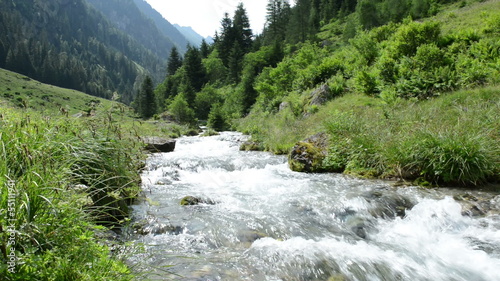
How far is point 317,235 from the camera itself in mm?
4387

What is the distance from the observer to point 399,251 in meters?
3.92

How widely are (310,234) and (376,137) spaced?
4.94 metres

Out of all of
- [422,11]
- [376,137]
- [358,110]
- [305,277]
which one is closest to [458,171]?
[376,137]

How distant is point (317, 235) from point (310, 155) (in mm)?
5078

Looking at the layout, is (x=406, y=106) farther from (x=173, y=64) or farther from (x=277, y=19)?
(x=173, y=64)

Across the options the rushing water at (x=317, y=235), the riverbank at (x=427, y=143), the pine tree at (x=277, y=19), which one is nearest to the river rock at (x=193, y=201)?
the rushing water at (x=317, y=235)

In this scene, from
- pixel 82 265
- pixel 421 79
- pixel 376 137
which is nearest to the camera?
pixel 82 265

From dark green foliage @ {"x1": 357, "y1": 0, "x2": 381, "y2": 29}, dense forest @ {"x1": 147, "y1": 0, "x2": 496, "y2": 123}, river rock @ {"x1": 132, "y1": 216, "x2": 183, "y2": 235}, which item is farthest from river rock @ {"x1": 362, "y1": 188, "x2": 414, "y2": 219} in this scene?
dark green foliage @ {"x1": 357, "y1": 0, "x2": 381, "y2": 29}

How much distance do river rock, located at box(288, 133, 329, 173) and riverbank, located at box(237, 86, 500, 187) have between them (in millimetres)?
95

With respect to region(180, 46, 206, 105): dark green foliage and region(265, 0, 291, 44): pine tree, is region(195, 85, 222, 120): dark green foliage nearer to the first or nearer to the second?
region(180, 46, 206, 105): dark green foliage

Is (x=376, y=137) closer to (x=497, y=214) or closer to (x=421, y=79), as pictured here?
(x=497, y=214)

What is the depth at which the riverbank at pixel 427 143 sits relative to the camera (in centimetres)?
607

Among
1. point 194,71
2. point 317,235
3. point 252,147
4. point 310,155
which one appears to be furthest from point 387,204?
point 194,71

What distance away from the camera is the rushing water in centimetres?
337
